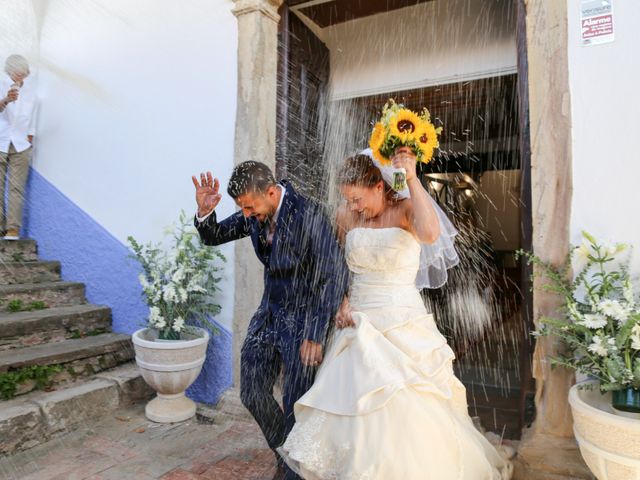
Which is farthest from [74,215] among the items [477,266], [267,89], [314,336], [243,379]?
[477,266]

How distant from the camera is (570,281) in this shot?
2.81 meters

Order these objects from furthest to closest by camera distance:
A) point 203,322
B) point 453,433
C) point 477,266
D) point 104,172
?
point 477,266, point 104,172, point 203,322, point 453,433

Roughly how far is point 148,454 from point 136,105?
3.22 meters

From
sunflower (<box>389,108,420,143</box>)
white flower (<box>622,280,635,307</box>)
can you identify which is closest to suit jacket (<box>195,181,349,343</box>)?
sunflower (<box>389,108,420,143</box>)

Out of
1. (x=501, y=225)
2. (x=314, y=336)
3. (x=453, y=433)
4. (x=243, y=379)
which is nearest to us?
(x=453, y=433)

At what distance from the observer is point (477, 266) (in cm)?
835

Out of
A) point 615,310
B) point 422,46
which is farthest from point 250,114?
point 615,310

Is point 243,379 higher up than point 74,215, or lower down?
lower down

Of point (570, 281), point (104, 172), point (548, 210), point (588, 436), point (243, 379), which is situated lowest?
Result: point (588, 436)

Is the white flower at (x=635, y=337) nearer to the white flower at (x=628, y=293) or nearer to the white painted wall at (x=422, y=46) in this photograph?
the white flower at (x=628, y=293)

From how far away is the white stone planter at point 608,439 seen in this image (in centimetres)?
218

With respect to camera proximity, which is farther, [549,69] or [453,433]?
[549,69]

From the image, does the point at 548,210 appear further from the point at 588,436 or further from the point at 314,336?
the point at 314,336

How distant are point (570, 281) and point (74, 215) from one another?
4873mm
